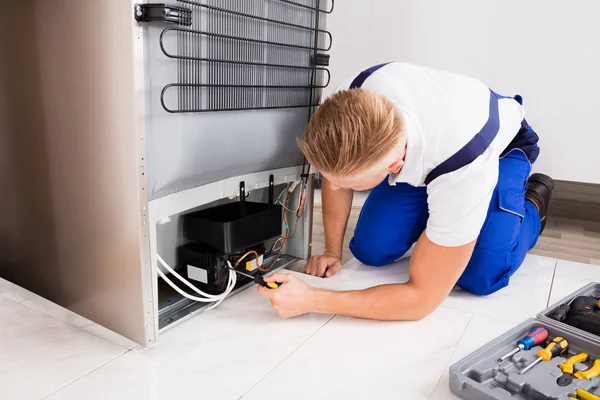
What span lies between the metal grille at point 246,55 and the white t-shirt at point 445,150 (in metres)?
0.28

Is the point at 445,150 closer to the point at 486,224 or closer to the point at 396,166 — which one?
the point at 396,166

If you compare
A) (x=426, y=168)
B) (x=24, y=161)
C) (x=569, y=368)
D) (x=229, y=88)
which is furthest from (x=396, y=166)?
(x=24, y=161)

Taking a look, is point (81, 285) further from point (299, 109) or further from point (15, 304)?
point (299, 109)

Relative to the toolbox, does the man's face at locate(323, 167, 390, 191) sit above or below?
above

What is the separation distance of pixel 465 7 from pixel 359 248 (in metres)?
0.99

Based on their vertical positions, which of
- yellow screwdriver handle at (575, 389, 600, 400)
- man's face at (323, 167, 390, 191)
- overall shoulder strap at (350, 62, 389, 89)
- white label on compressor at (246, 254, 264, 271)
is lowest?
yellow screwdriver handle at (575, 389, 600, 400)

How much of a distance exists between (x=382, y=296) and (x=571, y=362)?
385 mm

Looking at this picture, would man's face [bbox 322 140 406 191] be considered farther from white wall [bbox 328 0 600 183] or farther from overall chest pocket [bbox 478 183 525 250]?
white wall [bbox 328 0 600 183]

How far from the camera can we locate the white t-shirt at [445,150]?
1046 millimetres

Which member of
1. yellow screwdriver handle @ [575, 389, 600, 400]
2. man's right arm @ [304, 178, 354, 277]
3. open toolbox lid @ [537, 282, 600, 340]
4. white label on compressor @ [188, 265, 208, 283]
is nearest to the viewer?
yellow screwdriver handle @ [575, 389, 600, 400]

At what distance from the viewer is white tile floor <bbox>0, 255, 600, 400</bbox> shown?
94 cm

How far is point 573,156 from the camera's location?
180 centimetres

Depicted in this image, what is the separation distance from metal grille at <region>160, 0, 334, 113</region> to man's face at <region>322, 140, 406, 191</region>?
320 mm

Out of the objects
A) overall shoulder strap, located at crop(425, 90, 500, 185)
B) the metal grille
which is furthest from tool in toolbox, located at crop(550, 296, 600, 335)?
the metal grille
